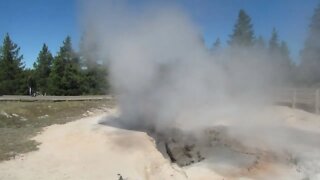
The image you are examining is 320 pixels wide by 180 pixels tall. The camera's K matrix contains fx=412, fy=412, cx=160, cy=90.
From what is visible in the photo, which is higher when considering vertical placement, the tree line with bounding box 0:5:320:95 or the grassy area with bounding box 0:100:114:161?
the tree line with bounding box 0:5:320:95

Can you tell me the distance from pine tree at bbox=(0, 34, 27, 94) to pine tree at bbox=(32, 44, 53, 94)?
2.72 meters

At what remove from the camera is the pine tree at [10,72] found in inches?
1920

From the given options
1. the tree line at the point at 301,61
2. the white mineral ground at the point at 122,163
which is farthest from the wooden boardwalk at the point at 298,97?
the white mineral ground at the point at 122,163

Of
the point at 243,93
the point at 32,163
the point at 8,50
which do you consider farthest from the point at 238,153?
the point at 8,50

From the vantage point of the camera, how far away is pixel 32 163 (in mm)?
10648

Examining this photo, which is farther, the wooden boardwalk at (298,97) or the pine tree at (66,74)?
the pine tree at (66,74)

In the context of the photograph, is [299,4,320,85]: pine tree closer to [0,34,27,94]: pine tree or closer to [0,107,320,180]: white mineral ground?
[0,107,320,180]: white mineral ground

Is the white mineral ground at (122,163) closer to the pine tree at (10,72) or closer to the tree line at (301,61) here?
Answer: the tree line at (301,61)

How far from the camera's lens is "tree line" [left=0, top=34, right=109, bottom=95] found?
151ft

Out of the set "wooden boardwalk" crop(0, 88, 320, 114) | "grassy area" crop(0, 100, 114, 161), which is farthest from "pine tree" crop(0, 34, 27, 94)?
"wooden boardwalk" crop(0, 88, 320, 114)

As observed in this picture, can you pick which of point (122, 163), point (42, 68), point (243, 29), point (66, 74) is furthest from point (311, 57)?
point (42, 68)

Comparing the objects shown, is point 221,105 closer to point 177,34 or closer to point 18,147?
point 177,34

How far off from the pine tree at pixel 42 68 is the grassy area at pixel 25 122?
81.3ft

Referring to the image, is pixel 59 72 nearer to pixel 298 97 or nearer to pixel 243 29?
pixel 243 29
